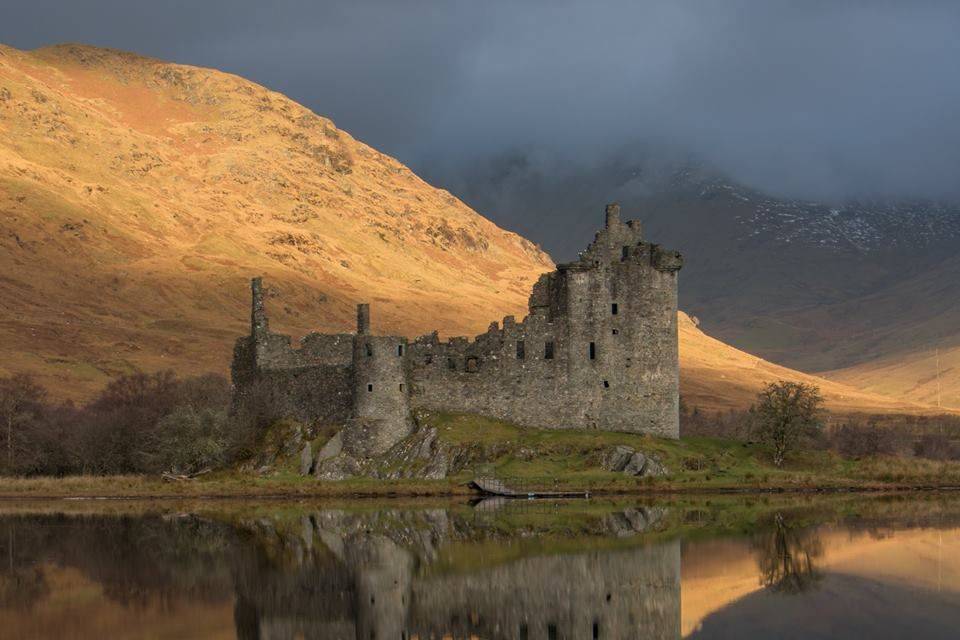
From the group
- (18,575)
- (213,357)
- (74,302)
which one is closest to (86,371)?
(213,357)

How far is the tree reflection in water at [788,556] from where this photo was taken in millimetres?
40594

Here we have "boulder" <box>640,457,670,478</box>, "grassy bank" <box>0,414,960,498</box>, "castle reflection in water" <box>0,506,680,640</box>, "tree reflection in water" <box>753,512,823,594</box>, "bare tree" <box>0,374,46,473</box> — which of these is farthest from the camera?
"bare tree" <box>0,374,46,473</box>

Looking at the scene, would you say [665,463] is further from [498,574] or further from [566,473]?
[498,574]

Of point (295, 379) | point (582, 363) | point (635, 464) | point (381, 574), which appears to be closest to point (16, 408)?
point (295, 379)

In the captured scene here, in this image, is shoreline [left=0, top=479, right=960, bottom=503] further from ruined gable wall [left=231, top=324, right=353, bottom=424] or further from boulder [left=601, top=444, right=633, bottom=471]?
ruined gable wall [left=231, top=324, right=353, bottom=424]

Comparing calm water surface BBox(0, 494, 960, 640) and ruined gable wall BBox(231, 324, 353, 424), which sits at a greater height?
ruined gable wall BBox(231, 324, 353, 424)

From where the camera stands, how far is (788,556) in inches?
1759

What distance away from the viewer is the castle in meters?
71.9

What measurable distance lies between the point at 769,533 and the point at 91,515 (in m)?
29.8

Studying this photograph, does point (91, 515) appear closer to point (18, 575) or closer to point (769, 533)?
point (18, 575)

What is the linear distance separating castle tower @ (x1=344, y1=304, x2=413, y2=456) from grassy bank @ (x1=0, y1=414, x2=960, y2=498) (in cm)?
176

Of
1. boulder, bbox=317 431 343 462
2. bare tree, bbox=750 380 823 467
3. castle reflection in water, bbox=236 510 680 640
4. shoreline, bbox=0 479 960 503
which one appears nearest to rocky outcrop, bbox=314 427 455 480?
boulder, bbox=317 431 343 462

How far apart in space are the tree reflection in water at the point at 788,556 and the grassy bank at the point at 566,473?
14.3m

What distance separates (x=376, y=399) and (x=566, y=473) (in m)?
10.2
